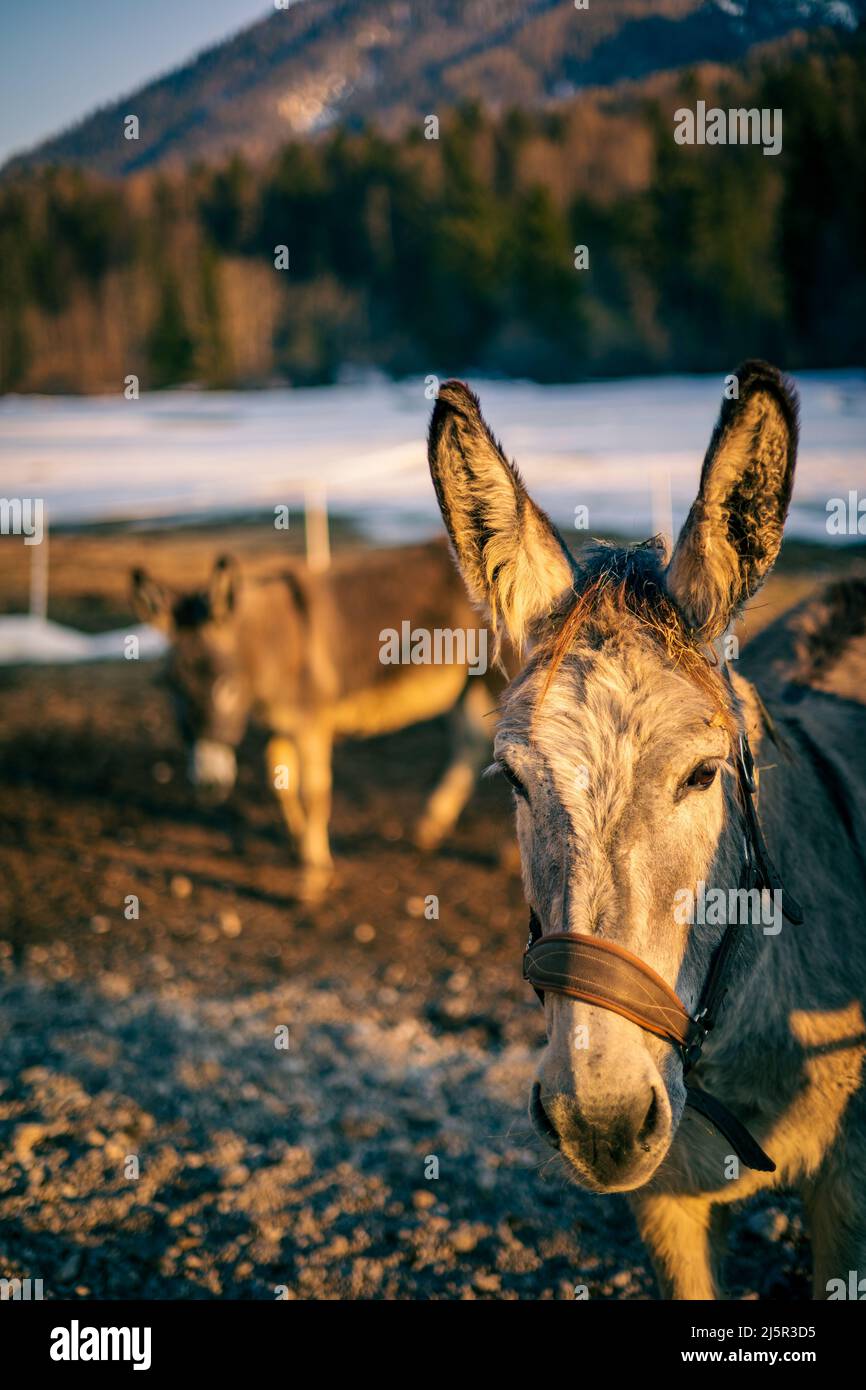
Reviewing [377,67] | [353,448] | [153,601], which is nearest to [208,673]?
[153,601]

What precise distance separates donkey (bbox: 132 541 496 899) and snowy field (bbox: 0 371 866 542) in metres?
2.89

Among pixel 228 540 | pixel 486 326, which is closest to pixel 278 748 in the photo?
pixel 228 540

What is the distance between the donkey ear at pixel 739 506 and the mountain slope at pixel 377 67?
7350 mm

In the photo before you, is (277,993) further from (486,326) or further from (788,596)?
(486,326)

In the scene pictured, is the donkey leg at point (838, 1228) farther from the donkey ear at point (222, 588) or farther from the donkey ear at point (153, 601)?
the donkey ear at point (153, 601)

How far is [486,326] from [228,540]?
540 centimetres

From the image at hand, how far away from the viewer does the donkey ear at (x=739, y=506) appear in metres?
1.70

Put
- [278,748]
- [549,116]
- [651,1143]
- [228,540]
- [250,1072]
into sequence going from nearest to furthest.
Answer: [651,1143]
[250,1072]
[278,748]
[228,540]
[549,116]

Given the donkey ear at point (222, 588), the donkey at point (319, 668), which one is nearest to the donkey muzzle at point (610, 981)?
the donkey at point (319, 668)

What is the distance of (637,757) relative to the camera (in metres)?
1.59

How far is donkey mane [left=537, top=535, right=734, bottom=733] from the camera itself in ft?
5.59

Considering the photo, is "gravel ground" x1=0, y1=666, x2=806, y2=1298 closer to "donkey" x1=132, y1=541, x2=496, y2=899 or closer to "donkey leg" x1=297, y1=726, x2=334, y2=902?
"donkey leg" x1=297, y1=726, x2=334, y2=902

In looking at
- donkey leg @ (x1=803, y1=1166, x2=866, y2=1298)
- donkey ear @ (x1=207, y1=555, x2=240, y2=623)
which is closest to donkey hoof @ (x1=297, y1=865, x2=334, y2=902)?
donkey ear @ (x1=207, y1=555, x2=240, y2=623)

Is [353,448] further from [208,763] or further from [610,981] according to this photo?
[610,981]
